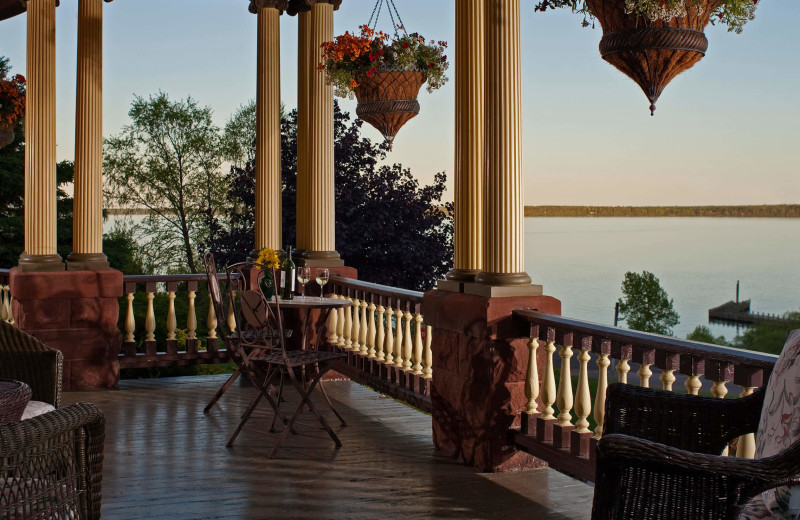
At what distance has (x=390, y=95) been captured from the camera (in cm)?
572

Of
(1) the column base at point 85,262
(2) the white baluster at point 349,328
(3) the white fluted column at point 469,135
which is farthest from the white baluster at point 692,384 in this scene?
(1) the column base at point 85,262

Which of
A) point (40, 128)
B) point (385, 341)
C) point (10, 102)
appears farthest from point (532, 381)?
point (10, 102)

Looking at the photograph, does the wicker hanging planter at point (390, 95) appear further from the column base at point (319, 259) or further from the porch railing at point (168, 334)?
the porch railing at point (168, 334)

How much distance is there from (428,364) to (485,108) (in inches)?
74.9

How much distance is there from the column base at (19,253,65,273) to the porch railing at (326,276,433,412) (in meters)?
2.23

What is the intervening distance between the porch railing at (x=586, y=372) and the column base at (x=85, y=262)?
404 cm

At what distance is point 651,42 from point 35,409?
275 centimetres

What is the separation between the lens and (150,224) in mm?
22750

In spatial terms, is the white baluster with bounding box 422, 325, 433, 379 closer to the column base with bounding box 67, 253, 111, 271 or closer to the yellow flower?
the yellow flower

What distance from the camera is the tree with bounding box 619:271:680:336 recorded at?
2970 cm

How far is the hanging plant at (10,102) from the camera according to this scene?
24.5ft

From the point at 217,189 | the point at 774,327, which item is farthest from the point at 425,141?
the point at 774,327

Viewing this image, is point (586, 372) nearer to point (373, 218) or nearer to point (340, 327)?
point (340, 327)

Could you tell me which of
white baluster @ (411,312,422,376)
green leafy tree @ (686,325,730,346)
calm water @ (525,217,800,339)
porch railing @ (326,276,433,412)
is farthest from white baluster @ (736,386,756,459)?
green leafy tree @ (686,325,730,346)
